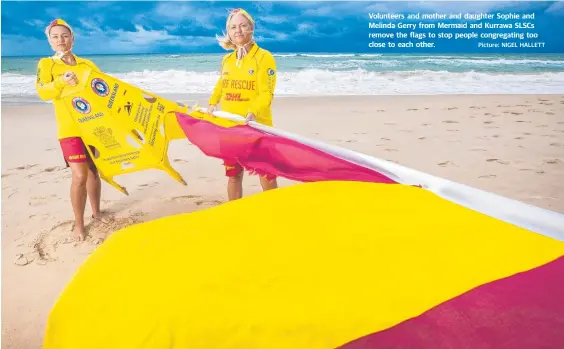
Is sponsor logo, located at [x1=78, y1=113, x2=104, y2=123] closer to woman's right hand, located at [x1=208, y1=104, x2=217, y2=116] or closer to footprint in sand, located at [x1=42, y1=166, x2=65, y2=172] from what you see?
woman's right hand, located at [x1=208, y1=104, x2=217, y2=116]

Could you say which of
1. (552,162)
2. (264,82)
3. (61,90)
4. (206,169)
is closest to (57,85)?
(61,90)

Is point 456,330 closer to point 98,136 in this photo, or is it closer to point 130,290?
point 130,290

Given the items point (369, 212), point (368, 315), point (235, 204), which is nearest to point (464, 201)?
point (369, 212)

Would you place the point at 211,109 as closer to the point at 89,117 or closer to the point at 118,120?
Result: the point at 118,120

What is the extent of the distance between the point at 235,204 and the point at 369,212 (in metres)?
0.56

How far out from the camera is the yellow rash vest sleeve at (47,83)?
3004mm

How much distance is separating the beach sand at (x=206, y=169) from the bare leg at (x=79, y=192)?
13 centimetres

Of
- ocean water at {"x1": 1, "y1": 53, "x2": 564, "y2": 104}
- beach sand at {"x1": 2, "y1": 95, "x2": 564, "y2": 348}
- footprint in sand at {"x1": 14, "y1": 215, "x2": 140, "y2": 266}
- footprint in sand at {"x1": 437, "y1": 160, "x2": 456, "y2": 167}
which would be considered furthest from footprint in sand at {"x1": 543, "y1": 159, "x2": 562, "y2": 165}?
ocean water at {"x1": 1, "y1": 53, "x2": 564, "y2": 104}

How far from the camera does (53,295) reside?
2.71 meters

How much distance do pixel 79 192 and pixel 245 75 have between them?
154 centimetres

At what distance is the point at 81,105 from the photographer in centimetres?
313

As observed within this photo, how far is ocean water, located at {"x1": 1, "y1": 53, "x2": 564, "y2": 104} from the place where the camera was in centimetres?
1302

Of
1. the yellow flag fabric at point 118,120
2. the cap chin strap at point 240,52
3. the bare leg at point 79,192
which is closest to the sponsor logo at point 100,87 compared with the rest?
the yellow flag fabric at point 118,120

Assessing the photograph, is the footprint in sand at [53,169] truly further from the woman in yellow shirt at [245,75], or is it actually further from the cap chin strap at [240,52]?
the cap chin strap at [240,52]
